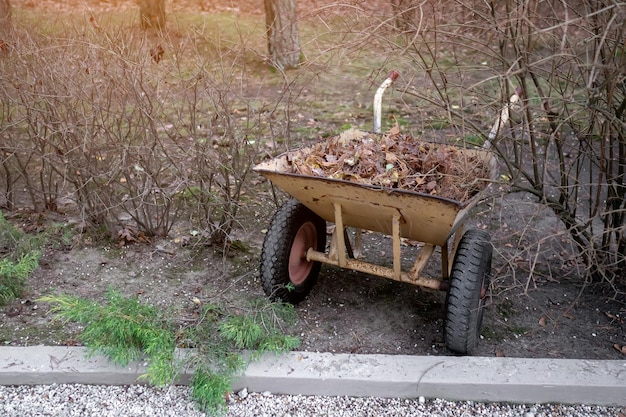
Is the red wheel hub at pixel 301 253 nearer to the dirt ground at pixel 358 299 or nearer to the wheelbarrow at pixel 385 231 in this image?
the wheelbarrow at pixel 385 231

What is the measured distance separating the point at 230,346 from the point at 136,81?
175 centimetres

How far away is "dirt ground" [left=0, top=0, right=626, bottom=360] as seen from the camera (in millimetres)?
3287

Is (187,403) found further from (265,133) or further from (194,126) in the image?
(265,133)

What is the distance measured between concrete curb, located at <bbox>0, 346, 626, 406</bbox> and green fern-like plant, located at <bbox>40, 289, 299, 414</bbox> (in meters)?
0.09

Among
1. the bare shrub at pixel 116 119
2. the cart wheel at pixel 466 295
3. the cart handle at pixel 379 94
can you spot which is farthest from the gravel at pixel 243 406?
the cart handle at pixel 379 94

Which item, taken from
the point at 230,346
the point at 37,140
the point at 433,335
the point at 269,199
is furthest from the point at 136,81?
the point at 433,335

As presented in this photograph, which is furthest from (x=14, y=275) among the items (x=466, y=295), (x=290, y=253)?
(x=466, y=295)

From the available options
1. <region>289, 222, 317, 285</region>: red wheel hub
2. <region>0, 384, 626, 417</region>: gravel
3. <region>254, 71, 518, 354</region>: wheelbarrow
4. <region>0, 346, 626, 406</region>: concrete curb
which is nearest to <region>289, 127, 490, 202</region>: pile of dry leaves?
<region>254, 71, 518, 354</region>: wheelbarrow

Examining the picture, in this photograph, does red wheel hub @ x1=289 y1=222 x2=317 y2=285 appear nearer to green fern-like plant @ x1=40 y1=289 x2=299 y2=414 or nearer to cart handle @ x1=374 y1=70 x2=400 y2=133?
green fern-like plant @ x1=40 y1=289 x2=299 y2=414

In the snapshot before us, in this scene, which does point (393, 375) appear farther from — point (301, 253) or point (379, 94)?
point (379, 94)

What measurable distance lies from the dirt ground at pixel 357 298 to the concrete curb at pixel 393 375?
27cm

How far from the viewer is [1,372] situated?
9.53 ft

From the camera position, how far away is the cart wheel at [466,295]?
292 cm

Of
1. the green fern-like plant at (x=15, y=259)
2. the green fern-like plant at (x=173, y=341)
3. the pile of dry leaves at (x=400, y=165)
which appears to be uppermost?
the pile of dry leaves at (x=400, y=165)
